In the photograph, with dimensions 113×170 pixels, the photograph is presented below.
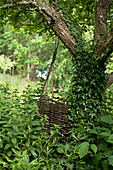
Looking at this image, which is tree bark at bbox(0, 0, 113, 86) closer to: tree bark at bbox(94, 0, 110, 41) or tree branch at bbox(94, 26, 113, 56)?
tree bark at bbox(94, 0, 110, 41)

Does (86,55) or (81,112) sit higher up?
(86,55)

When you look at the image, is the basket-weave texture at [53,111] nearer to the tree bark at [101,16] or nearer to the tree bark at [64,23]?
the tree bark at [64,23]

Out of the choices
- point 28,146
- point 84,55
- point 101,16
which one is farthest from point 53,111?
point 101,16

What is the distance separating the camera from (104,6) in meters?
2.29

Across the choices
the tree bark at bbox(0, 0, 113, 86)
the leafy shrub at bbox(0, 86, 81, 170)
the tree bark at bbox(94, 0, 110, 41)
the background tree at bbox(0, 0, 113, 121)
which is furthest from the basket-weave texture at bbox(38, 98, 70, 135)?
the tree bark at bbox(94, 0, 110, 41)

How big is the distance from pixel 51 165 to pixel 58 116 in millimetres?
537

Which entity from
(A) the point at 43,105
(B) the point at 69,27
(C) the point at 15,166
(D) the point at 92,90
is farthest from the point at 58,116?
(B) the point at 69,27

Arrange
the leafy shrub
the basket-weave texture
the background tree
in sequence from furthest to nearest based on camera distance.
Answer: the background tree < the basket-weave texture < the leafy shrub

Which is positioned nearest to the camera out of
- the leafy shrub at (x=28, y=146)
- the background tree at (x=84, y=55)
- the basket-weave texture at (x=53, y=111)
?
the leafy shrub at (x=28, y=146)

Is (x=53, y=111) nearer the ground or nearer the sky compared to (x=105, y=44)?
nearer the ground

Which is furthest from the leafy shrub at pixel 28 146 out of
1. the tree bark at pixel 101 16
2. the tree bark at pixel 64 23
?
the tree bark at pixel 101 16

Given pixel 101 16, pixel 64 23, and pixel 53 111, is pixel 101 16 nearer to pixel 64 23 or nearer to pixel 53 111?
pixel 64 23

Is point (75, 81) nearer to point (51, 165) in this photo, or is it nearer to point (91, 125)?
point (91, 125)

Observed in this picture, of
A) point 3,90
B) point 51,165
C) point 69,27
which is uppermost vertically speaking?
point 69,27
